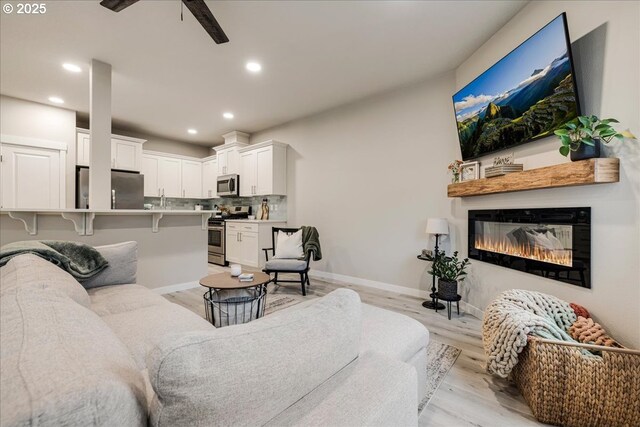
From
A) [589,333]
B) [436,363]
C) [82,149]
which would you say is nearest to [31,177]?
[82,149]

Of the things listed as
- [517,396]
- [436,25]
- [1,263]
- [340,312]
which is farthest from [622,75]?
[1,263]

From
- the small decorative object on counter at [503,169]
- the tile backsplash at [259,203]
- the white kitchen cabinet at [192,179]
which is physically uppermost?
the white kitchen cabinet at [192,179]

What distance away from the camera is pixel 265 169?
528 centimetres

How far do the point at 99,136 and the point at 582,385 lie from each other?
4682mm

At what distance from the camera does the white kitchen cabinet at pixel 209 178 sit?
21.1 feet

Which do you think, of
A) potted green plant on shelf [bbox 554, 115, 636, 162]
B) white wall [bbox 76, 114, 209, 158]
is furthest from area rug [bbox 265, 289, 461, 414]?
white wall [bbox 76, 114, 209, 158]

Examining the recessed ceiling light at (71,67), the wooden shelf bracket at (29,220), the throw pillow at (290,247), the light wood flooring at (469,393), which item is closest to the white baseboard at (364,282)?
the light wood flooring at (469,393)

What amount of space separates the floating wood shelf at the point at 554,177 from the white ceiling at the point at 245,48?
4.93 ft

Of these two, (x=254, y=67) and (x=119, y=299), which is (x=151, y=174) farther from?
(x=119, y=299)

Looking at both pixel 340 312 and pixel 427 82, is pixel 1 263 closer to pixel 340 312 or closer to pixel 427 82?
pixel 340 312

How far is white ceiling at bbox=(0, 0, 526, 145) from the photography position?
2.41 metres

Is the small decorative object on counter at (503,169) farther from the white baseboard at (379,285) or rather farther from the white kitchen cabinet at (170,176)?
the white kitchen cabinet at (170,176)

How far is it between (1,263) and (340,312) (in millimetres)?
2316

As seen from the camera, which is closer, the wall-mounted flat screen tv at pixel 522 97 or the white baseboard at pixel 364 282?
the wall-mounted flat screen tv at pixel 522 97
